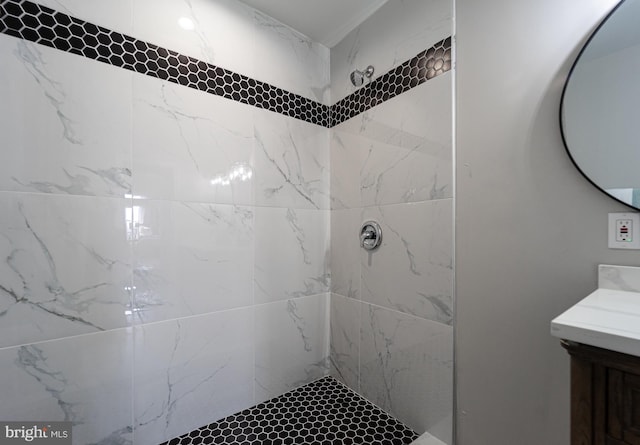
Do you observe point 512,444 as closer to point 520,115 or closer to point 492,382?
point 492,382

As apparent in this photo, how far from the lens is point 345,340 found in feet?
5.43

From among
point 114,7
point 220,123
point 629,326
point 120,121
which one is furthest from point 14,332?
point 629,326

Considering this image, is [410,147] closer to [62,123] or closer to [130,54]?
[130,54]

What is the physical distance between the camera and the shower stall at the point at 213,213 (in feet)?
3.24

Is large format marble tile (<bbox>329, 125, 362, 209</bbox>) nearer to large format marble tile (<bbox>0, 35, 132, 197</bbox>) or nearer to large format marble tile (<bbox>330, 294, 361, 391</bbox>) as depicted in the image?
large format marble tile (<bbox>330, 294, 361, 391</bbox>)

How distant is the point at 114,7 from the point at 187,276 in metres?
1.12

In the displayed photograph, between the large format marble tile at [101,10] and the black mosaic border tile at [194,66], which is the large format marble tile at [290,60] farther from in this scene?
the large format marble tile at [101,10]

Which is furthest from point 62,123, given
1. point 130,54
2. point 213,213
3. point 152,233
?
point 213,213

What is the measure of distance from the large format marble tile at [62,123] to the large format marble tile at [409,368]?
4.37 feet

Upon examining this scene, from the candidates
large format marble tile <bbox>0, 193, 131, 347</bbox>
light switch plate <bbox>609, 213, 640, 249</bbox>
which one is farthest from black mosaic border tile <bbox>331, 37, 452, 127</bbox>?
large format marble tile <bbox>0, 193, 131, 347</bbox>

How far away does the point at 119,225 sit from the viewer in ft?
3.64

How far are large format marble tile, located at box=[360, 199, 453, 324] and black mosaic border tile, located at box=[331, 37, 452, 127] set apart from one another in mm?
564

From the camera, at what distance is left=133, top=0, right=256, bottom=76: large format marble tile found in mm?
1185

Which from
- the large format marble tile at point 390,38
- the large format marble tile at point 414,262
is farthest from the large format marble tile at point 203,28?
the large format marble tile at point 414,262
